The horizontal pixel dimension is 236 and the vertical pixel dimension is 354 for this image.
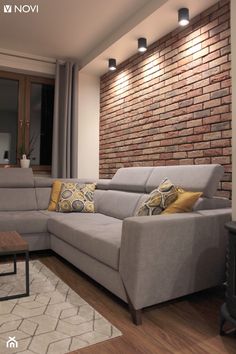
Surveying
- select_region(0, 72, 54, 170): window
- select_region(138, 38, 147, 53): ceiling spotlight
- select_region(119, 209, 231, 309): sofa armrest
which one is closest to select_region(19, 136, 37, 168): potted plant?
select_region(0, 72, 54, 170): window

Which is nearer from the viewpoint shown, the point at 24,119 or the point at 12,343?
the point at 12,343

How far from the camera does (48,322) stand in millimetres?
1675

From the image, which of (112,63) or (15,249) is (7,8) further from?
(15,249)

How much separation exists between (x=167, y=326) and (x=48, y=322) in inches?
26.8

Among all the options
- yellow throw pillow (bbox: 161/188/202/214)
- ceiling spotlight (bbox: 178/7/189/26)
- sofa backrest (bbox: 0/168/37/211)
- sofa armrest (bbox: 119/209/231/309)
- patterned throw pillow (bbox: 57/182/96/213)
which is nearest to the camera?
sofa armrest (bbox: 119/209/231/309)

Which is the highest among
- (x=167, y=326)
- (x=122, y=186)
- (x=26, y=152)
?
(x=26, y=152)

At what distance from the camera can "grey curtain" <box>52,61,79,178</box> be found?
428cm

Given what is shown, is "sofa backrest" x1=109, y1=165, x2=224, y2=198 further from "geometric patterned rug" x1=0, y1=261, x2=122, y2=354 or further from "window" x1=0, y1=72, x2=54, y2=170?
"window" x1=0, y1=72, x2=54, y2=170

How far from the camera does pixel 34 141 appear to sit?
454 centimetres

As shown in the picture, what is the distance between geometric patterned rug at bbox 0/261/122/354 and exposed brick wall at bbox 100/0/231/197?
152cm

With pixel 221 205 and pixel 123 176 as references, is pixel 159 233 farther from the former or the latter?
pixel 123 176

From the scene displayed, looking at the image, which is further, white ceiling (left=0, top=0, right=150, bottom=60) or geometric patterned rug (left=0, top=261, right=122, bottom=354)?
white ceiling (left=0, top=0, right=150, bottom=60)

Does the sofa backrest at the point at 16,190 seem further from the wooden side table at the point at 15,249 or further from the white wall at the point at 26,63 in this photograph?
the white wall at the point at 26,63

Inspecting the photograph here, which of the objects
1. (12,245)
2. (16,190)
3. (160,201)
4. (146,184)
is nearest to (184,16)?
(146,184)
